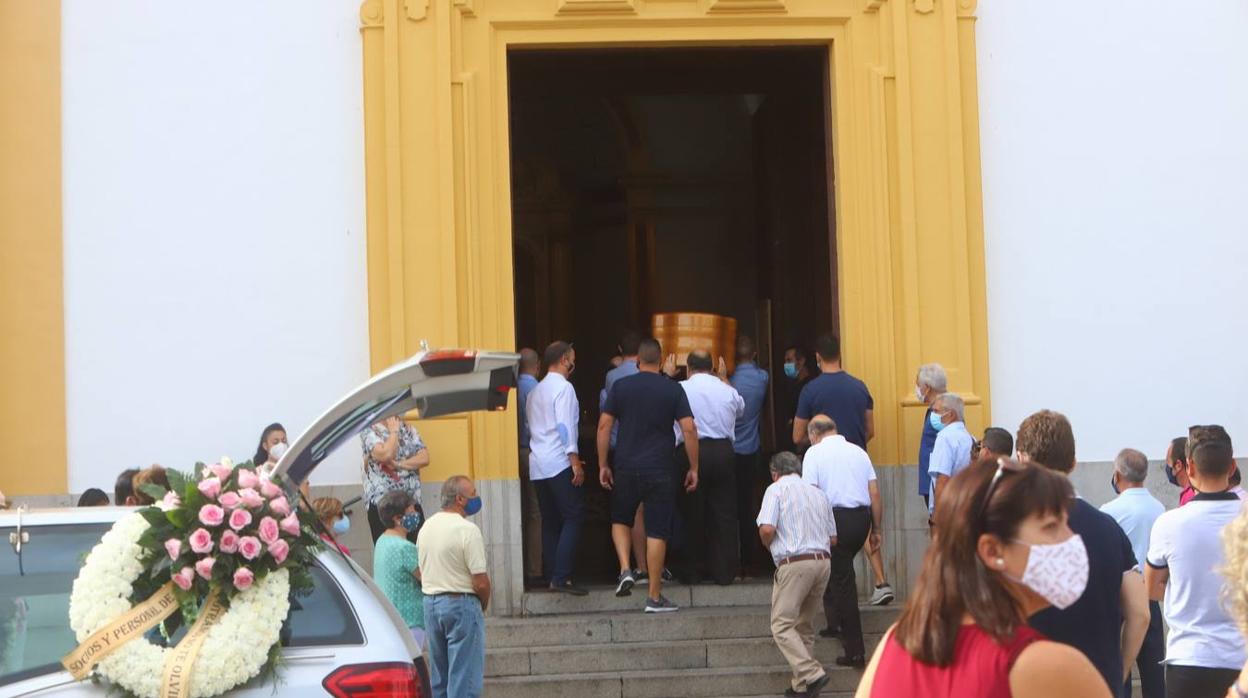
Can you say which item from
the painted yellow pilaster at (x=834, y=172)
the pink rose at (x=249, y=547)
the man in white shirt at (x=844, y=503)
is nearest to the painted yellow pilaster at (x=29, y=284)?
the painted yellow pilaster at (x=834, y=172)

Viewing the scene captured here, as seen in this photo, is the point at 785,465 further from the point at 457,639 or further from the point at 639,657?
the point at 457,639

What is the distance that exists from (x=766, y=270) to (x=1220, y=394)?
23.5ft

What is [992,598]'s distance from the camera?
3535mm

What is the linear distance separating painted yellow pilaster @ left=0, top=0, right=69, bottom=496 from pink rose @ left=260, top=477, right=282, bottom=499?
6.27 metres

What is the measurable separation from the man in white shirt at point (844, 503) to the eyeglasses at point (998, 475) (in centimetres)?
717

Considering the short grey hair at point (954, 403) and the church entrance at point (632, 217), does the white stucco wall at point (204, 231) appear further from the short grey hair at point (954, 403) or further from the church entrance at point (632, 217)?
the church entrance at point (632, 217)

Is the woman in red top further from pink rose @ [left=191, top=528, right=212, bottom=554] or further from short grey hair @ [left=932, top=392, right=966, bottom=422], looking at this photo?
short grey hair @ [left=932, top=392, right=966, bottom=422]

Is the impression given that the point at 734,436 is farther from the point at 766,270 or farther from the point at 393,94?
the point at 766,270

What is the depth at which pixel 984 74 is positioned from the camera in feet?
40.9

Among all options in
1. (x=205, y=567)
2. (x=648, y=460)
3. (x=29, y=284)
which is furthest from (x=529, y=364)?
(x=205, y=567)

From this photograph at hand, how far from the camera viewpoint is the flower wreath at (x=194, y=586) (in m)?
5.59

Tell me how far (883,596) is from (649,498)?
1.67 metres

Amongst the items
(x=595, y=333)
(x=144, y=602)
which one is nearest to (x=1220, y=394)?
(x=144, y=602)

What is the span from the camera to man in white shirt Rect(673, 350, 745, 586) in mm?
12211
